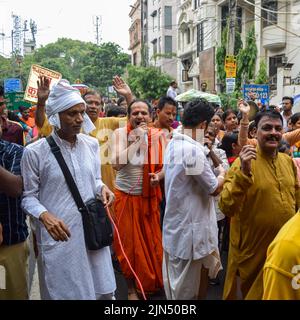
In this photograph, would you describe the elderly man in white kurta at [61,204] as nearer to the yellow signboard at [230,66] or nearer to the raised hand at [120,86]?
the raised hand at [120,86]

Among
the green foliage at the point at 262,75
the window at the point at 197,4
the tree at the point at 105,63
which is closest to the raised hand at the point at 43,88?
the green foliage at the point at 262,75

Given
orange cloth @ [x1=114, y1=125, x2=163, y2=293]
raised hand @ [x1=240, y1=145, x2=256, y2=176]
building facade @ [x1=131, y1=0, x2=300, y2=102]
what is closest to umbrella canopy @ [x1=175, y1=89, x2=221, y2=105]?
building facade @ [x1=131, y1=0, x2=300, y2=102]

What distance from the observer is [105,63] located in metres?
42.6

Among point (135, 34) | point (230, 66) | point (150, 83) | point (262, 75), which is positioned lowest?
point (230, 66)

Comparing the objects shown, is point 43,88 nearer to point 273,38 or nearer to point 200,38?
point 273,38

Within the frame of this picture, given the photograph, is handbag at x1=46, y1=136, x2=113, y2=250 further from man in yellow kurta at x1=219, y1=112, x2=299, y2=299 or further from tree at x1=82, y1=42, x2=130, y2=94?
tree at x1=82, y1=42, x2=130, y2=94

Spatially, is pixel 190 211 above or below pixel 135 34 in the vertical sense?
below

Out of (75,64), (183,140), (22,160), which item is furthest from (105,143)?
(75,64)

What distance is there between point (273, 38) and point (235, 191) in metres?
18.8

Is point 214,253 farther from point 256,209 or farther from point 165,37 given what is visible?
point 165,37

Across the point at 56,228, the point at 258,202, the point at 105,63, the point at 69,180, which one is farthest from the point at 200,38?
the point at 56,228

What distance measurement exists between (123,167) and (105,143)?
2.54 feet

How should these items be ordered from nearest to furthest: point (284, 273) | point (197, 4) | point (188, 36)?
point (284, 273), point (197, 4), point (188, 36)

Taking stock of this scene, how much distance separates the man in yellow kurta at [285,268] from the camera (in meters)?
1.40
